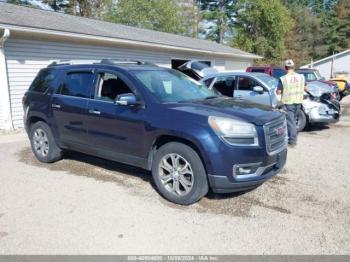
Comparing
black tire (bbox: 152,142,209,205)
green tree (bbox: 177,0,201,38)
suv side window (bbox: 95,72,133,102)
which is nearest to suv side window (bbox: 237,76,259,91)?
suv side window (bbox: 95,72,133,102)

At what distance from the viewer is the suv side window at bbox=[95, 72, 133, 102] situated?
5.20 m

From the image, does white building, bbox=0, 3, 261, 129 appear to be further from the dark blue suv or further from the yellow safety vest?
the yellow safety vest

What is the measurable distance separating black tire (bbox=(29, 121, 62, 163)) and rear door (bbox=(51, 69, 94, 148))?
315 millimetres

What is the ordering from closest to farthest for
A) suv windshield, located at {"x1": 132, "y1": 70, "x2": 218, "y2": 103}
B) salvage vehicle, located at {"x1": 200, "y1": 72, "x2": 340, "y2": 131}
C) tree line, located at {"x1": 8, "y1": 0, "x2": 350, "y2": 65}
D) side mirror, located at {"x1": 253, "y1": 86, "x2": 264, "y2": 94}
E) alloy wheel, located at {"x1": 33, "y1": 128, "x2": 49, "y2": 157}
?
suv windshield, located at {"x1": 132, "y1": 70, "x2": 218, "y2": 103} → alloy wheel, located at {"x1": 33, "y1": 128, "x2": 49, "y2": 157} → side mirror, located at {"x1": 253, "y1": 86, "x2": 264, "y2": 94} → salvage vehicle, located at {"x1": 200, "y1": 72, "x2": 340, "y2": 131} → tree line, located at {"x1": 8, "y1": 0, "x2": 350, "y2": 65}

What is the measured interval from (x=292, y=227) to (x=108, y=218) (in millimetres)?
2151

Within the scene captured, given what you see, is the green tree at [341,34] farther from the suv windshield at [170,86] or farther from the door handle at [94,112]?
the door handle at [94,112]

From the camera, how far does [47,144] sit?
6453 mm

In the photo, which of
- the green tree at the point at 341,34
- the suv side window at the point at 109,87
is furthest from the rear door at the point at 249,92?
the green tree at the point at 341,34

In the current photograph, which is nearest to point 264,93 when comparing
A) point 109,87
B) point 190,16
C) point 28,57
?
point 109,87

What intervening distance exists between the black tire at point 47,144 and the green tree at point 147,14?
87.4 ft

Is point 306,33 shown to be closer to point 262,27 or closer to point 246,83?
point 262,27

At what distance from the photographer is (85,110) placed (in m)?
5.48

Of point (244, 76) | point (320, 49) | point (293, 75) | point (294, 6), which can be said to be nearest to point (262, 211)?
point (293, 75)

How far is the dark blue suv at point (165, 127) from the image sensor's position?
4.17 meters
